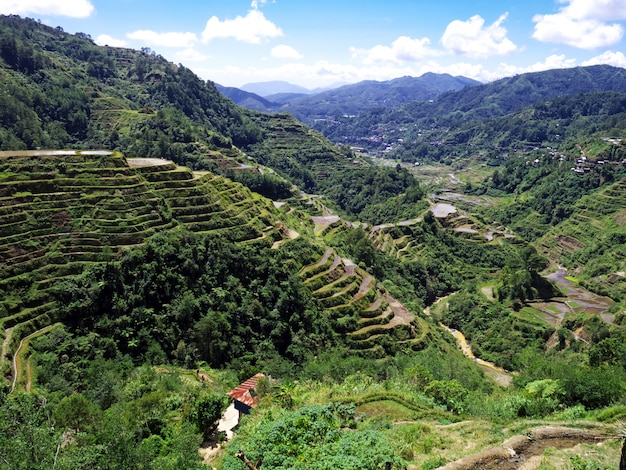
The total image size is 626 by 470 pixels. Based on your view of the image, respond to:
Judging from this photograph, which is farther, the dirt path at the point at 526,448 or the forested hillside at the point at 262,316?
the forested hillside at the point at 262,316

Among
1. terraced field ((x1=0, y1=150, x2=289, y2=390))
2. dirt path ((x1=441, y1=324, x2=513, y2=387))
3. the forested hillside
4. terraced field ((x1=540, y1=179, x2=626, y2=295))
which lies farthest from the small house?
terraced field ((x1=540, y1=179, x2=626, y2=295))

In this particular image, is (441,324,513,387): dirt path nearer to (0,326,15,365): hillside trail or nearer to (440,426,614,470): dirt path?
(440,426,614,470): dirt path

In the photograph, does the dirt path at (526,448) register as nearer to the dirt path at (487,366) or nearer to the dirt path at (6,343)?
the dirt path at (6,343)

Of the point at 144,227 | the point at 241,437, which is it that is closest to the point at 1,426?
the point at 241,437

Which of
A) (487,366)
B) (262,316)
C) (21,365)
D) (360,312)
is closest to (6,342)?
(21,365)

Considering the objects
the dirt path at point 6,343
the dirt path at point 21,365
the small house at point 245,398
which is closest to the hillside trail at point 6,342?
the dirt path at point 6,343

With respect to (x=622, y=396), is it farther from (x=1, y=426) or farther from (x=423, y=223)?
(x=423, y=223)
